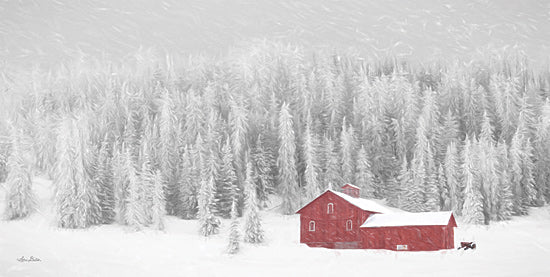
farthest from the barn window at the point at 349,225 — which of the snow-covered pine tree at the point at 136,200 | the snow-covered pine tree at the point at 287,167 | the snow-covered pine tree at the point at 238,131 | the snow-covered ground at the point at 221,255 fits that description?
the snow-covered pine tree at the point at 238,131

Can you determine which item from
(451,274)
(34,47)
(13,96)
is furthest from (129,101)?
(451,274)

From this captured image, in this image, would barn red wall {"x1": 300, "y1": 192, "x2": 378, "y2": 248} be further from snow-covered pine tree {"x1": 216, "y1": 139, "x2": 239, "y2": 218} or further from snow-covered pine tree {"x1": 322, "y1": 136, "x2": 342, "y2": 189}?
snow-covered pine tree {"x1": 322, "y1": 136, "x2": 342, "y2": 189}

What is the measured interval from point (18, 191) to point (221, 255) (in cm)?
2302

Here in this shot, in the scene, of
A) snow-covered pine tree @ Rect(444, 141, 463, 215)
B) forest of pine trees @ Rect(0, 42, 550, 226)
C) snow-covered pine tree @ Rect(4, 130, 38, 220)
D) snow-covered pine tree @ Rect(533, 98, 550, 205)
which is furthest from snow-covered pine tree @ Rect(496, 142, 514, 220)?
snow-covered pine tree @ Rect(4, 130, 38, 220)

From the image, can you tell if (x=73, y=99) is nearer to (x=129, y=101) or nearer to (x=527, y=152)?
(x=129, y=101)

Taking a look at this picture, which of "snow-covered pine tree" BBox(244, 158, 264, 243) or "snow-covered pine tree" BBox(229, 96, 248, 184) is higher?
"snow-covered pine tree" BBox(229, 96, 248, 184)

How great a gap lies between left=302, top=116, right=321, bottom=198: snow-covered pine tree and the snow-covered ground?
959 centimetres

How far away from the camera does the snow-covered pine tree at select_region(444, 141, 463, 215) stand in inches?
2562

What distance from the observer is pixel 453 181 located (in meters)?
65.2

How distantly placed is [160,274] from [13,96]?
5743 centimetres

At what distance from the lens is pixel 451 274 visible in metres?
32.0

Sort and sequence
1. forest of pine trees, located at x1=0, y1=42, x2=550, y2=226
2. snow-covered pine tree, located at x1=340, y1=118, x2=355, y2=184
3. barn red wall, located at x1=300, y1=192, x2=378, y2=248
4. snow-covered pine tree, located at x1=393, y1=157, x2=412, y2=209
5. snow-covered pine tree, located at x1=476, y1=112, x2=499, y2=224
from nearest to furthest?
barn red wall, located at x1=300, y1=192, x2=378, y2=248
forest of pine trees, located at x1=0, y1=42, x2=550, y2=226
snow-covered pine tree, located at x1=476, y1=112, x2=499, y2=224
snow-covered pine tree, located at x1=393, y1=157, x2=412, y2=209
snow-covered pine tree, located at x1=340, y1=118, x2=355, y2=184

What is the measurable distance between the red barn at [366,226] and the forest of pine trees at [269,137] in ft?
20.2

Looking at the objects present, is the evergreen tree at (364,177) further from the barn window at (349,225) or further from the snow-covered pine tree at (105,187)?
the snow-covered pine tree at (105,187)
